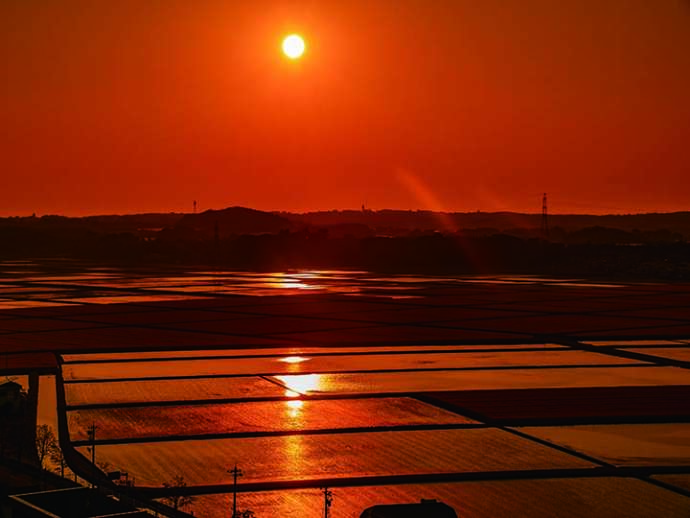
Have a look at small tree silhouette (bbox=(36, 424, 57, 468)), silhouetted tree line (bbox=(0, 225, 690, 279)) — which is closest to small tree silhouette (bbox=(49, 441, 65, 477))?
small tree silhouette (bbox=(36, 424, 57, 468))

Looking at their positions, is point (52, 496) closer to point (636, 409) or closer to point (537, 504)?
point (537, 504)

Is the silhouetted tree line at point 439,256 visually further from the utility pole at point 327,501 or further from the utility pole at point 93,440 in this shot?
the utility pole at point 327,501

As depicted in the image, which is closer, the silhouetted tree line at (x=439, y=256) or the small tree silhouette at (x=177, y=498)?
the small tree silhouette at (x=177, y=498)

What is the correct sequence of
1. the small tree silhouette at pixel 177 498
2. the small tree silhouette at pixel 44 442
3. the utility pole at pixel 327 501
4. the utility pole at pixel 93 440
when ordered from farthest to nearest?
the small tree silhouette at pixel 44 442 < the utility pole at pixel 93 440 < the small tree silhouette at pixel 177 498 < the utility pole at pixel 327 501

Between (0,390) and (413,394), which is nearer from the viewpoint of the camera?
(0,390)

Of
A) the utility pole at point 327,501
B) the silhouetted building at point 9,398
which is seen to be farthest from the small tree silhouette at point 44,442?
the utility pole at point 327,501

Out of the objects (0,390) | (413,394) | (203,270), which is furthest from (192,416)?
(203,270)

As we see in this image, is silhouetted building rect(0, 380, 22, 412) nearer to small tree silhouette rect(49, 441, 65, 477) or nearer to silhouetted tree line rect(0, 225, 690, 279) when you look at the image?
small tree silhouette rect(49, 441, 65, 477)
